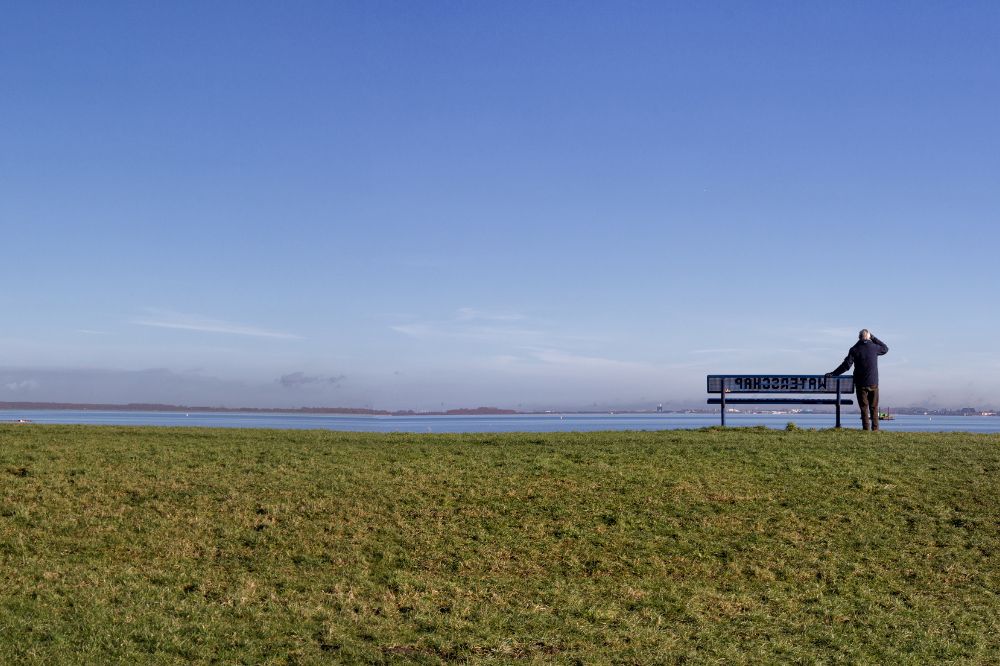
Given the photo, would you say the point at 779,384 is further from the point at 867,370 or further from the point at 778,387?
the point at 867,370

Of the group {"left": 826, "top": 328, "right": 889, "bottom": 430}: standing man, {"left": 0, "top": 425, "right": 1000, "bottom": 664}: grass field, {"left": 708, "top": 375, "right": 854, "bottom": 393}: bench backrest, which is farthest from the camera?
{"left": 708, "top": 375, "right": 854, "bottom": 393}: bench backrest

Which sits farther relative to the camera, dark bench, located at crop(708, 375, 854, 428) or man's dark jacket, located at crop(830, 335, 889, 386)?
dark bench, located at crop(708, 375, 854, 428)

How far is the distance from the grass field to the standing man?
657 cm

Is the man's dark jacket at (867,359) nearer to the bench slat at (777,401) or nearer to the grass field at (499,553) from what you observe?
the bench slat at (777,401)

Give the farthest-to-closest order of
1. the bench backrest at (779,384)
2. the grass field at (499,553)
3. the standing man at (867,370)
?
the bench backrest at (779,384) → the standing man at (867,370) → the grass field at (499,553)

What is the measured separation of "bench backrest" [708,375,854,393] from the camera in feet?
90.3

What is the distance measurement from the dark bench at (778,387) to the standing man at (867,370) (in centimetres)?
171

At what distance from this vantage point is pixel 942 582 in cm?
1123

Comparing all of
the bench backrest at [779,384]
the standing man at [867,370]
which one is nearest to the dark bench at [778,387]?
the bench backrest at [779,384]

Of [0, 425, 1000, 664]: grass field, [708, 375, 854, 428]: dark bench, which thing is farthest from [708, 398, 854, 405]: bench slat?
[0, 425, 1000, 664]: grass field

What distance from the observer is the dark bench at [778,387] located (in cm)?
2756

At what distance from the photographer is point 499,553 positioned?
12023mm

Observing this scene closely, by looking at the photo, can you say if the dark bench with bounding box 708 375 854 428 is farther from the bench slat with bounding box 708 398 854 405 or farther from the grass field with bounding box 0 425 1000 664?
the grass field with bounding box 0 425 1000 664

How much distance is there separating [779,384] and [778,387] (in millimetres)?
101
